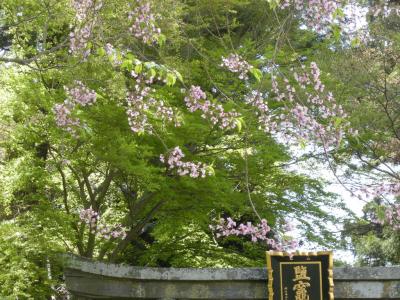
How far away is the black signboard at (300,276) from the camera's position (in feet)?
22.9

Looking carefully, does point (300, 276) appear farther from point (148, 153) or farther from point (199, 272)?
point (148, 153)

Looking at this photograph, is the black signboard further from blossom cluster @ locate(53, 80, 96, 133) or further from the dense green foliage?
blossom cluster @ locate(53, 80, 96, 133)

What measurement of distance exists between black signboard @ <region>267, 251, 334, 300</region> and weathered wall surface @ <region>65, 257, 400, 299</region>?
0.50 ft

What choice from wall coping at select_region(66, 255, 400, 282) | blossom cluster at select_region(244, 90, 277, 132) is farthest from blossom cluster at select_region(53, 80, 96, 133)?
wall coping at select_region(66, 255, 400, 282)

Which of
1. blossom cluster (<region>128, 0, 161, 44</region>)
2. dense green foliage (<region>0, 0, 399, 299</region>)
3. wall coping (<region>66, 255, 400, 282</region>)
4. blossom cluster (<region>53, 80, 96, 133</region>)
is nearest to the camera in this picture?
blossom cluster (<region>128, 0, 161, 44</region>)

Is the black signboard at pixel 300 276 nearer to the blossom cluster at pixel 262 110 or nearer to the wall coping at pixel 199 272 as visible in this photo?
the wall coping at pixel 199 272

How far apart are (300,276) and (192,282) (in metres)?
1.43

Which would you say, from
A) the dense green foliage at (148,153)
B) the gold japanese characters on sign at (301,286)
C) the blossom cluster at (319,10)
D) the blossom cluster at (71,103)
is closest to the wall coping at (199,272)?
the gold japanese characters on sign at (301,286)

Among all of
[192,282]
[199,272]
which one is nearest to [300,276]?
[199,272]

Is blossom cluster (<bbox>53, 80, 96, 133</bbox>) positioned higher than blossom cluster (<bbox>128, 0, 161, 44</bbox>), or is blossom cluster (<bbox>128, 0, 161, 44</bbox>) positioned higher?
blossom cluster (<bbox>128, 0, 161, 44</bbox>)

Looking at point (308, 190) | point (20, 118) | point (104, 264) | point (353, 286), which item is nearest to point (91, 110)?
point (20, 118)

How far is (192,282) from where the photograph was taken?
723 centimetres

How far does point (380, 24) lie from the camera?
11.3 m

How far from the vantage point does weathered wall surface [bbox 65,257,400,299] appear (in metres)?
6.98
